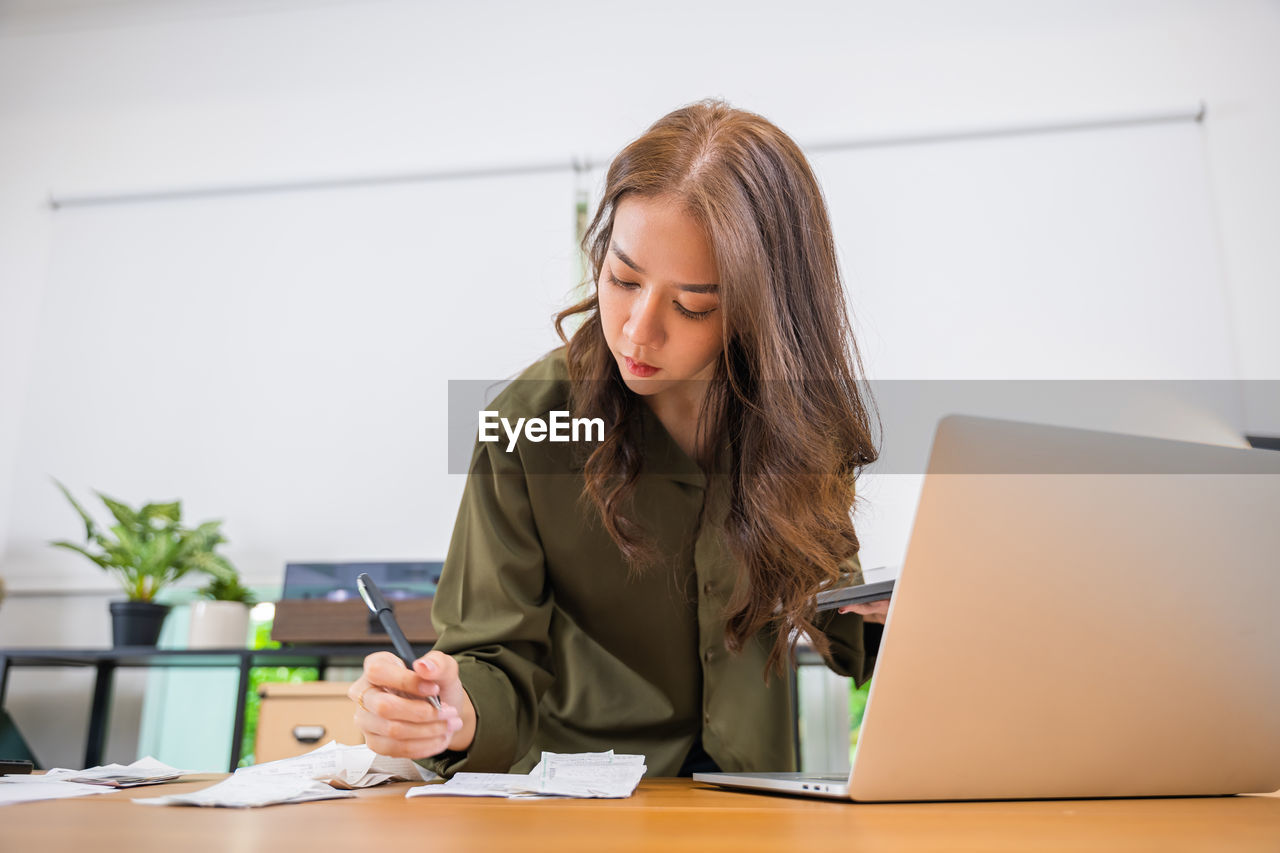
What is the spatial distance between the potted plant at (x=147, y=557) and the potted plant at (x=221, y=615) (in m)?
0.05

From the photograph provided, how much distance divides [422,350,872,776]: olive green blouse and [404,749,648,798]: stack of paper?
26cm

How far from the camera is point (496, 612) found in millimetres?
1000

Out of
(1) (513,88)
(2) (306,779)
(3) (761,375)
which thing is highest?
(1) (513,88)

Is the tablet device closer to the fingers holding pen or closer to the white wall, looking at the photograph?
the fingers holding pen

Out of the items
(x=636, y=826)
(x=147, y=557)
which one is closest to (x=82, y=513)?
(x=147, y=557)

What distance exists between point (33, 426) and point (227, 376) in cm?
63

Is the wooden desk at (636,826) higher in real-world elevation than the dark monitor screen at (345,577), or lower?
lower

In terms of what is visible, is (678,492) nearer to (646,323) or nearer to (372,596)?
(646,323)

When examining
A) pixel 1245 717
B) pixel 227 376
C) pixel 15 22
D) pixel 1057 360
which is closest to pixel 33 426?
pixel 227 376

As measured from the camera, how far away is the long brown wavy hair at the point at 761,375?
95cm

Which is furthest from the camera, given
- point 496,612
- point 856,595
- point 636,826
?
point 496,612

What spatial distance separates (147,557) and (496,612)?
1.88 metres

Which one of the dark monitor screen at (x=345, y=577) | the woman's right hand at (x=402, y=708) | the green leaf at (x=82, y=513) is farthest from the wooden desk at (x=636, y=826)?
the green leaf at (x=82, y=513)

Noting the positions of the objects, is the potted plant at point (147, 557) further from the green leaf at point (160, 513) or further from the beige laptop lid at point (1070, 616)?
the beige laptop lid at point (1070, 616)
